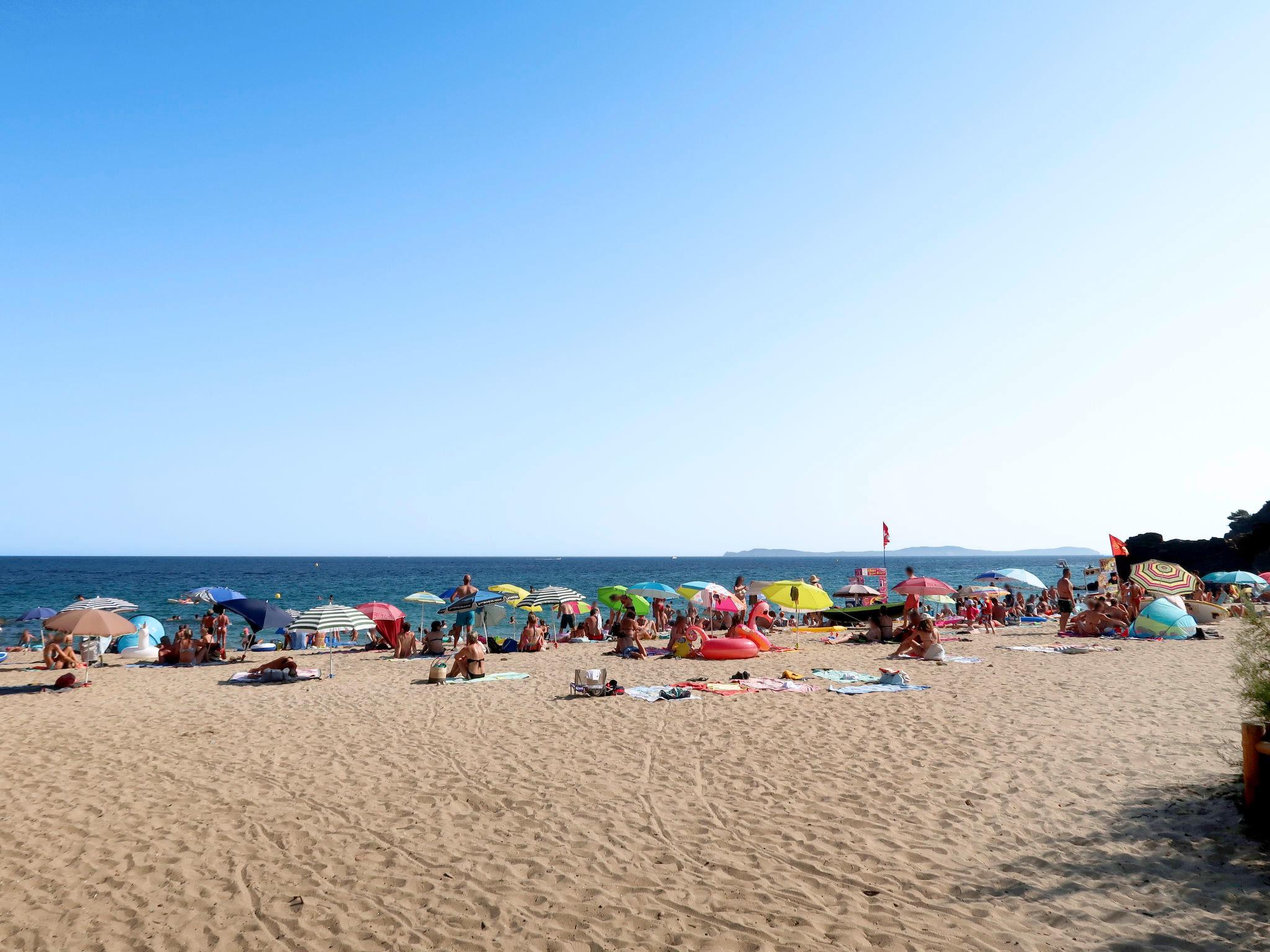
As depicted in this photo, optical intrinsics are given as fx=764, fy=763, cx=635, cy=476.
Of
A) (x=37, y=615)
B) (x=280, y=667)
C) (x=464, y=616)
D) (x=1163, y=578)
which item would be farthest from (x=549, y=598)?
(x=1163, y=578)

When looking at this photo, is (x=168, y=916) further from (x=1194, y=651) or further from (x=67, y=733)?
(x=1194, y=651)

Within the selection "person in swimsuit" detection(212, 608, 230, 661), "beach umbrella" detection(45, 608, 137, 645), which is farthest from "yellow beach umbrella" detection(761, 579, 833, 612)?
"beach umbrella" detection(45, 608, 137, 645)

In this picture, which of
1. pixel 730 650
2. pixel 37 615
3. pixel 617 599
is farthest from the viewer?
→ pixel 37 615

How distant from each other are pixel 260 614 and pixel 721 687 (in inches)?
410

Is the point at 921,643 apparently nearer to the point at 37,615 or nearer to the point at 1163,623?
the point at 1163,623

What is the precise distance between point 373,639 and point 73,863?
1556 centimetres

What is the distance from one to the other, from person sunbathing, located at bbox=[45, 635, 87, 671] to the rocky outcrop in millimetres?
52889

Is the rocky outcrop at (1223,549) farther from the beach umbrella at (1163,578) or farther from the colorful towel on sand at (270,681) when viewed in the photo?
the colorful towel on sand at (270,681)

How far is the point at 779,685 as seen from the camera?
483 inches

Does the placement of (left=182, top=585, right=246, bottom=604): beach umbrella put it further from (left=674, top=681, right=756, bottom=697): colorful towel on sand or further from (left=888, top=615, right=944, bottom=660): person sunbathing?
(left=888, top=615, right=944, bottom=660): person sunbathing

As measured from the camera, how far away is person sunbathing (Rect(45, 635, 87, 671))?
15.6 metres

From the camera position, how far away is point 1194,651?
51.5 feet

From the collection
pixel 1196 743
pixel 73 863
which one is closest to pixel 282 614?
pixel 73 863

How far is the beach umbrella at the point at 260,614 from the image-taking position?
16.3 metres
